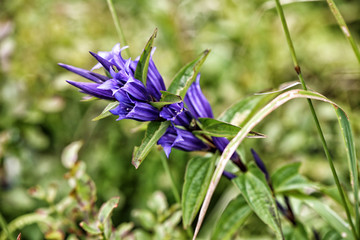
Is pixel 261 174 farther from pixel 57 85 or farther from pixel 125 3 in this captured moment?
pixel 125 3

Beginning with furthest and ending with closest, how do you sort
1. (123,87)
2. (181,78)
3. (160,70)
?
(160,70), (181,78), (123,87)

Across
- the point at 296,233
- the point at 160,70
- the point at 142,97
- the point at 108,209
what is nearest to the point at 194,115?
the point at 142,97

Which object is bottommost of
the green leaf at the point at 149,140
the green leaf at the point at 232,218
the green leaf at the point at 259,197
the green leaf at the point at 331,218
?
the green leaf at the point at 331,218

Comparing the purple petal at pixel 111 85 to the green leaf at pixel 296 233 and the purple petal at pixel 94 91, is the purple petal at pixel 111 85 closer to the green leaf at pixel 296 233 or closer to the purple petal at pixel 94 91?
the purple petal at pixel 94 91

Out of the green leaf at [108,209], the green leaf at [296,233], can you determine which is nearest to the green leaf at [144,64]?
the green leaf at [108,209]

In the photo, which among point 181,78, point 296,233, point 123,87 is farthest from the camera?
point 296,233

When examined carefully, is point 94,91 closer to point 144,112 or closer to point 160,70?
point 144,112
